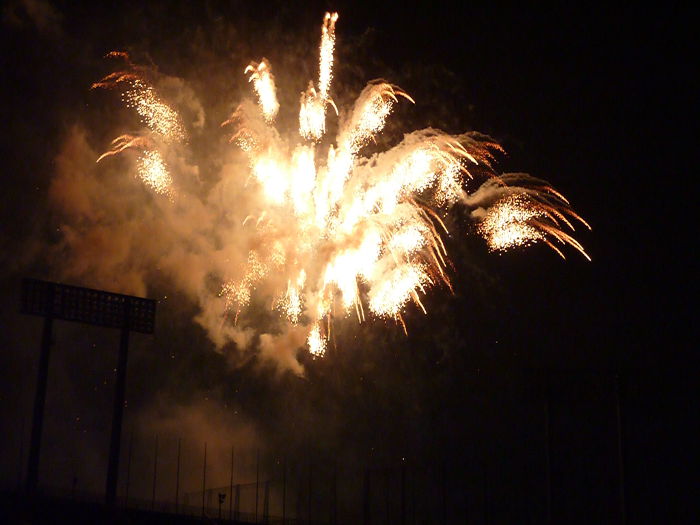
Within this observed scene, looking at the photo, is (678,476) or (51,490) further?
(678,476)

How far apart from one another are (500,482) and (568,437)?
6135 millimetres

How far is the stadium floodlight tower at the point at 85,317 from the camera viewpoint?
3247cm

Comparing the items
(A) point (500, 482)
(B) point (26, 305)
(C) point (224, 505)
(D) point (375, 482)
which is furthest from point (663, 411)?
(B) point (26, 305)

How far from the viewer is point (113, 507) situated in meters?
32.8

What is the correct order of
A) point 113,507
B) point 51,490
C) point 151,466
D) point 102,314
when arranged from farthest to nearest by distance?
point 151,466, point 51,490, point 102,314, point 113,507

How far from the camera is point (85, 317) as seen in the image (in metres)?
35.0

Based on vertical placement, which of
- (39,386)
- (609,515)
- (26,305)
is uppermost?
(26,305)

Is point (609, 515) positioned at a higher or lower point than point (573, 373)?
lower

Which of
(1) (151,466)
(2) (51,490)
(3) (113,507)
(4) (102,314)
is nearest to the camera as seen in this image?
(3) (113,507)

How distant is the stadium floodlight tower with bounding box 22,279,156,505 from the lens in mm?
32469

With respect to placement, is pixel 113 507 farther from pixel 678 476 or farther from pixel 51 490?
pixel 678 476

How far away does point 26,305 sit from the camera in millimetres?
33469

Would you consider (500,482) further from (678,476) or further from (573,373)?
(573,373)

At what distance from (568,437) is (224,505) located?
78.6 ft
